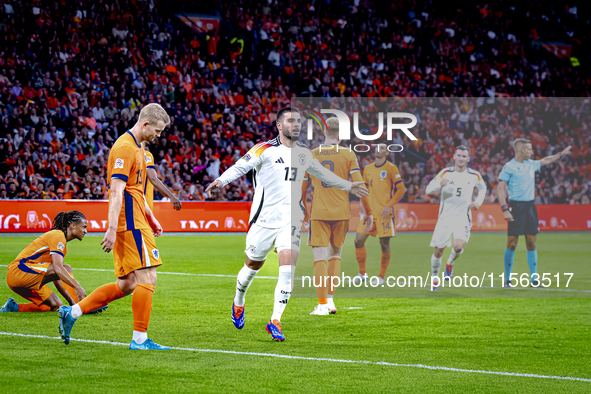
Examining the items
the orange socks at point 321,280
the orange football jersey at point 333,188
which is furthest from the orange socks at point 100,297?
the orange football jersey at point 333,188

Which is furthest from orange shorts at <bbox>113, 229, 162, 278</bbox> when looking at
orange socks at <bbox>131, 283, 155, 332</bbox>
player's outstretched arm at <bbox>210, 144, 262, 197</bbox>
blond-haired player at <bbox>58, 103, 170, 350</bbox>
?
player's outstretched arm at <bbox>210, 144, 262, 197</bbox>

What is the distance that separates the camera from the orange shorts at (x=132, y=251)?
6383mm

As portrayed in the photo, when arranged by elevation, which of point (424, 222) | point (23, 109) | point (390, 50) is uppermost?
point (390, 50)

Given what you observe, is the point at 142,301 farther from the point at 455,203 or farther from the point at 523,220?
the point at 523,220

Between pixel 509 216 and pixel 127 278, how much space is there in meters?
7.80

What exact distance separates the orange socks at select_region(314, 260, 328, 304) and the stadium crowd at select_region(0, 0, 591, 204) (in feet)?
26.2

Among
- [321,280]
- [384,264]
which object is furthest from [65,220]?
[384,264]

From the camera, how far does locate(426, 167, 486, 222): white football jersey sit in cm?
1228

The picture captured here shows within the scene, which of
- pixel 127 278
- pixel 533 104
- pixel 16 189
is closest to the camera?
pixel 127 278

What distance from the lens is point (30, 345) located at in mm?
6762

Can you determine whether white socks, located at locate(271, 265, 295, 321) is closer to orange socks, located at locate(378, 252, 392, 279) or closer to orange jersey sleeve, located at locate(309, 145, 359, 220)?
orange jersey sleeve, located at locate(309, 145, 359, 220)

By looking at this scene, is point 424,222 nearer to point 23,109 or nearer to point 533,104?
point 533,104

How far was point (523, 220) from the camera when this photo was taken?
12.7 metres

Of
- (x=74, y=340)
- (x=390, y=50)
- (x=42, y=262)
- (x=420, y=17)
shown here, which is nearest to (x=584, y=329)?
(x=74, y=340)
